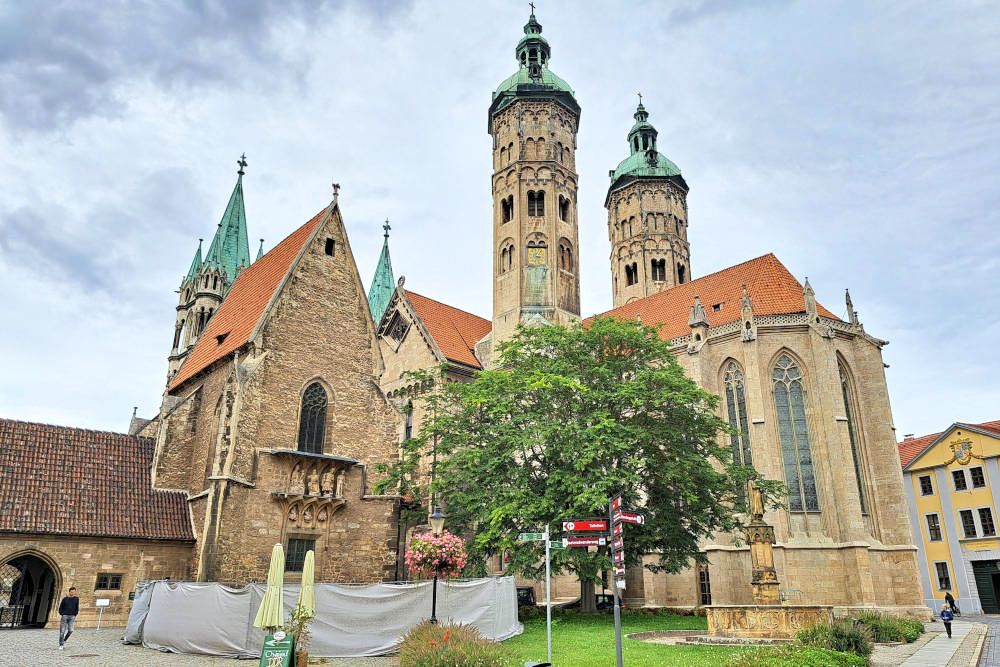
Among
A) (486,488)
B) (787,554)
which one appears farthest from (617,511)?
(787,554)

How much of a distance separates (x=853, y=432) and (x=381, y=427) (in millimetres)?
22316

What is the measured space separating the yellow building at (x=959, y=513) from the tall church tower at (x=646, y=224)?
21494mm

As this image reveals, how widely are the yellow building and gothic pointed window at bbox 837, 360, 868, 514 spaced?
1082 cm

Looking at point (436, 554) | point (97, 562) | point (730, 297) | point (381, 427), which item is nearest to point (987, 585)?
point (730, 297)

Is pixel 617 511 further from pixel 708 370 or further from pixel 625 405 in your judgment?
pixel 708 370

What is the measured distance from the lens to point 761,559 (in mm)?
20328

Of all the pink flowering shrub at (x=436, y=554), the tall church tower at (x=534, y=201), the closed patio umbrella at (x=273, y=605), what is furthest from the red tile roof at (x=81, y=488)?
the tall church tower at (x=534, y=201)

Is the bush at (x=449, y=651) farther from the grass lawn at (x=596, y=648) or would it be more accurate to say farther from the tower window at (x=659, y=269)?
the tower window at (x=659, y=269)

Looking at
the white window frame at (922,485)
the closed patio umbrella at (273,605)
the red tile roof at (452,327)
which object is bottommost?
the closed patio umbrella at (273,605)

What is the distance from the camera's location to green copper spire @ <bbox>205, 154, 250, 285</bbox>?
181 ft

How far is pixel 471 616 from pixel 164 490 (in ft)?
39.3

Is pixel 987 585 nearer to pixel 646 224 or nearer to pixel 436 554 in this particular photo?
pixel 646 224

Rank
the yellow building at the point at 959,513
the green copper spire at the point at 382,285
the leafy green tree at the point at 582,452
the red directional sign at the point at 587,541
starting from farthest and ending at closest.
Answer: the green copper spire at the point at 382,285 → the yellow building at the point at 959,513 → the leafy green tree at the point at 582,452 → the red directional sign at the point at 587,541

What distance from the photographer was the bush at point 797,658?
11461 mm
